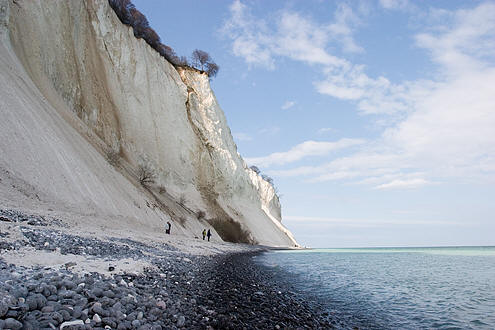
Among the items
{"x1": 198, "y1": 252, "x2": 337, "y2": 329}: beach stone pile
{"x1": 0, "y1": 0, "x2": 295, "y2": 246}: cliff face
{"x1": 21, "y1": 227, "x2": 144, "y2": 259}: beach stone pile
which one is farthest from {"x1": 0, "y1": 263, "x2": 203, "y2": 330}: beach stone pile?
{"x1": 0, "y1": 0, "x2": 295, "y2": 246}: cliff face

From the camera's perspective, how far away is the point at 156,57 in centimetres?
3481

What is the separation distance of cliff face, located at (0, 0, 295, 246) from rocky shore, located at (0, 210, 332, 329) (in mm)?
7302

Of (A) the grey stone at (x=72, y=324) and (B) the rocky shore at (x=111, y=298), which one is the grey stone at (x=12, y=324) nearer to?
(B) the rocky shore at (x=111, y=298)

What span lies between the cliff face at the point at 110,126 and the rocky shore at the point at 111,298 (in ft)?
24.0

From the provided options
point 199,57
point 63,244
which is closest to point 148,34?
point 199,57

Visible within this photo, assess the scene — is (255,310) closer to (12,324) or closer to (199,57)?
(12,324)

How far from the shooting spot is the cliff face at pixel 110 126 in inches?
567

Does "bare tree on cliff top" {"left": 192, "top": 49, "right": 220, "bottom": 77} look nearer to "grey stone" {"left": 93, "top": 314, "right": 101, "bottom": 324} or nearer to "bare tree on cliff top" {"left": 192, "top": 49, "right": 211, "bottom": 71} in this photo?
"bare tree on cliff top" {"left": 192, "top": 49, "right": 211, "bottom": 71}

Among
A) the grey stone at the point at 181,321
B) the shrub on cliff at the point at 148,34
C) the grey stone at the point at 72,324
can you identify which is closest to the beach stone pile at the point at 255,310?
the grey stone at the point at 181,321

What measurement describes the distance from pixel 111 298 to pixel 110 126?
81.2ft

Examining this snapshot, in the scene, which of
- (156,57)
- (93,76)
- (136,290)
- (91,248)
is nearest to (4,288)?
(136,290)

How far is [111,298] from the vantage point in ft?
13.1

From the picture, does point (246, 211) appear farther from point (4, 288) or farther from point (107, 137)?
point (4, 288)

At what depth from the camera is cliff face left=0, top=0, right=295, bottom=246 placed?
14.4m
